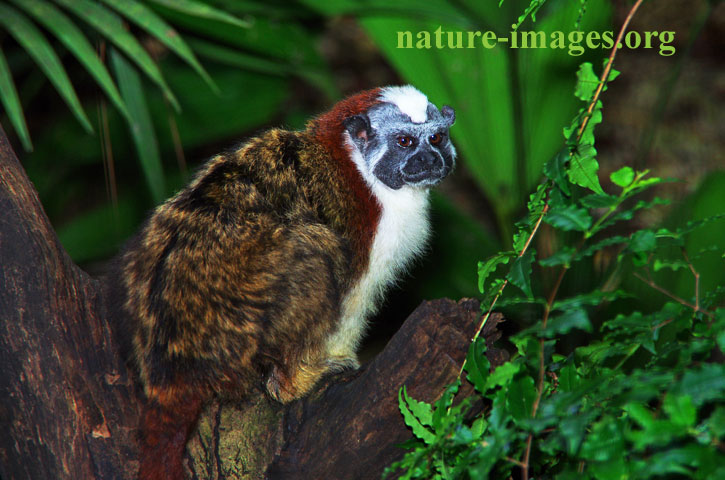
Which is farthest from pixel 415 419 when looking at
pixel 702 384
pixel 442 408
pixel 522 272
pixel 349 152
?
pixel 349 152

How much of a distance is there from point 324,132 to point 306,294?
0.82 m

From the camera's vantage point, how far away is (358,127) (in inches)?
119

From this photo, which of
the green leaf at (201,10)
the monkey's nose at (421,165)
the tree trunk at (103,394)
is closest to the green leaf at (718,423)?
the tree trunk at (103,394)

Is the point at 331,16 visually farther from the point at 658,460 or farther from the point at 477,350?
the point at 658,460

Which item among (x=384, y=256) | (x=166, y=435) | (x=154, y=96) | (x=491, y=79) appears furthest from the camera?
(x=154, y=96)

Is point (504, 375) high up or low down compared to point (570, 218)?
down

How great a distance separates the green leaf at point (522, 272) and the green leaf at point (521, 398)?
0.68 feet

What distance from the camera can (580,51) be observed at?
3.34m

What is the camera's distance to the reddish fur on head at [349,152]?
2844mm

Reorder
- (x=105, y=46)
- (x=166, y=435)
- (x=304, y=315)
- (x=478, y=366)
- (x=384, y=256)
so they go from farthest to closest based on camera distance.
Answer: (x=105, y=46) < (x=384, y=256) < (x=304, y=315) < (x=166, y=435) < (x=478, y=366)

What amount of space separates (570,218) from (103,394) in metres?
1.62

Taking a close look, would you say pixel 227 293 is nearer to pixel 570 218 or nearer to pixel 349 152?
pixel 349 152

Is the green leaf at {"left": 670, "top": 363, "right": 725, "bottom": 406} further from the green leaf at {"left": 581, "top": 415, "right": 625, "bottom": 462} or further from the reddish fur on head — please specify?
the reddish fur on head

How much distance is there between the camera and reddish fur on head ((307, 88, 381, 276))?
9.33 feet
